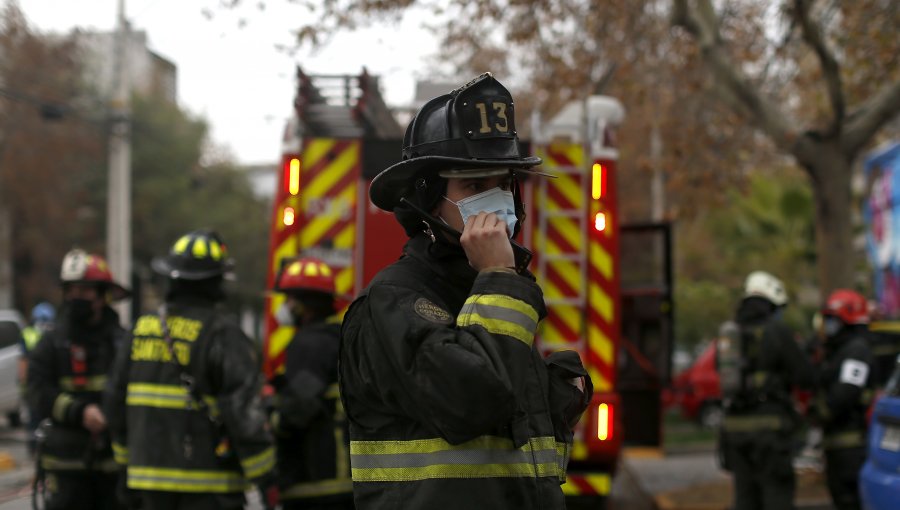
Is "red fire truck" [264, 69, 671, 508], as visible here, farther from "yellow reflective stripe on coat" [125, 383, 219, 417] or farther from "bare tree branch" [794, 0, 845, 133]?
"bare tree branch" [794, 0, 845, 133]

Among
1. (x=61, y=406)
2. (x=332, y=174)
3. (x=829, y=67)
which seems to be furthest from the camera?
(x=829, y=67)

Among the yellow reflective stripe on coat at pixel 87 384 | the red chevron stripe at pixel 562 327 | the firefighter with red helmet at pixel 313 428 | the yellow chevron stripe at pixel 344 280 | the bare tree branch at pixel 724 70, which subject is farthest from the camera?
the bare tree branch at pixel 724 70

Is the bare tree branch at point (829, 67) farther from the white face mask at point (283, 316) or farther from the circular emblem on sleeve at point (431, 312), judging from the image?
the circular emblem on sleeve at point (431, 312)

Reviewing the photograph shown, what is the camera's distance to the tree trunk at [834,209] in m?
10.4

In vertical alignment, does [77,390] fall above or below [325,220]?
below

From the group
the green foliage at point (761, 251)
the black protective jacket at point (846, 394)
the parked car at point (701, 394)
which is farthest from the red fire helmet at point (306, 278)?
the green foliage at point (761, 251)

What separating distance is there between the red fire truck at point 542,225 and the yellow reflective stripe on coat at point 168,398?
1.74m

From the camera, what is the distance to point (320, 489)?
17.5 ft

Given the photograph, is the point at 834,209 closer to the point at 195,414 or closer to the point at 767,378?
the point at 767,378

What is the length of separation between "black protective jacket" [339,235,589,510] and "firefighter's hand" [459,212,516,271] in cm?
4

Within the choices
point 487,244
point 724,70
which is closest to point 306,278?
point 487,244

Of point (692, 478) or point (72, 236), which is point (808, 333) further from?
point (72, 236)

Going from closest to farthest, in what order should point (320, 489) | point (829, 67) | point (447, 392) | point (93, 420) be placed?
point (447, 392) → point (320, 489) → point (93, 420) → point (829, 67)

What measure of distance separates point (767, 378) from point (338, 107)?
3.32 m
